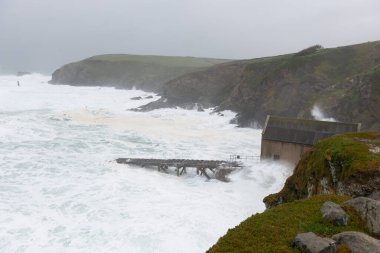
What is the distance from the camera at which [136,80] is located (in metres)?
153

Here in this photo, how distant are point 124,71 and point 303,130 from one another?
136 m

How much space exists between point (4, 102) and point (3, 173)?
65206 mm

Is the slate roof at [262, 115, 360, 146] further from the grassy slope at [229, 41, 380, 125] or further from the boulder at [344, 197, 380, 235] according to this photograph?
the grassy slope at [229, 41, 380, 125]

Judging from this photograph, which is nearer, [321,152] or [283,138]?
[321,152]

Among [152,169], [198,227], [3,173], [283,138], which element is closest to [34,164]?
[3,173]

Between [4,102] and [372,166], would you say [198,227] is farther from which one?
[4,102]

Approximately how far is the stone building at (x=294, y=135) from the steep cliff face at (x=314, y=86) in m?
18.5

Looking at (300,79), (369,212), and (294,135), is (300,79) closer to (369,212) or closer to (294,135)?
(294,135)

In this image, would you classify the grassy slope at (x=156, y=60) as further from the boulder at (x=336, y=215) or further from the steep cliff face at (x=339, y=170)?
the boulder at (x=336, y=215)

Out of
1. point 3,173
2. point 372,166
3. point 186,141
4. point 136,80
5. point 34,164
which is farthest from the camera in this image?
point 136,80

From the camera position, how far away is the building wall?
36.9 meters

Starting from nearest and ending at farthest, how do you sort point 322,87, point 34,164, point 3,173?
point 3,173 < point 34,164 < point 322,87

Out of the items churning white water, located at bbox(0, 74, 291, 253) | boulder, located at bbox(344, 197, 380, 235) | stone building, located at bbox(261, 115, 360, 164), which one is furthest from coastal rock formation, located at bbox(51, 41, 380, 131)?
boulder, located at bbox(344, 197, 380, 235)

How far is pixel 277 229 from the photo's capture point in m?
11.8
